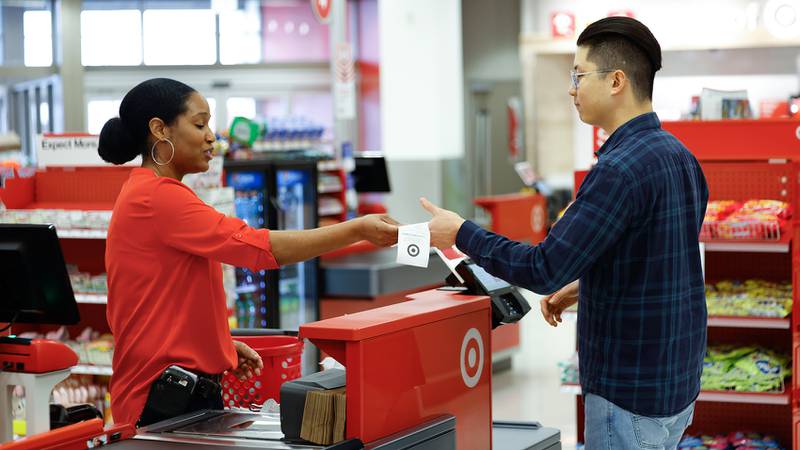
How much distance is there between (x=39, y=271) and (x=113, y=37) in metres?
15.7

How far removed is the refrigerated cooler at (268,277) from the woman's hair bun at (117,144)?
4.05m

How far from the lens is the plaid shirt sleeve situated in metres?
2.50

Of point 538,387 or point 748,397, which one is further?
point 538,387

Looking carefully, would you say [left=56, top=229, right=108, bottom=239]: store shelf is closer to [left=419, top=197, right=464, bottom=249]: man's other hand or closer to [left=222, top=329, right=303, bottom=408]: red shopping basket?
[left=222, top=329, right=303, bottom=408]: red shopping basket

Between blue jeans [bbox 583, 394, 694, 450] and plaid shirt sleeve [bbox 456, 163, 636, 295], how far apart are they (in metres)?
0.33

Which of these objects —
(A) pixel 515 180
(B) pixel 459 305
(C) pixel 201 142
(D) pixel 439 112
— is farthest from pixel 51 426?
(A) pixel 515 180

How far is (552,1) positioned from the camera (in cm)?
1702

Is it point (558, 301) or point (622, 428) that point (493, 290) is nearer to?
point (558, 301)

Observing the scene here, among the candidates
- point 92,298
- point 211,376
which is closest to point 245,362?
point 211,376

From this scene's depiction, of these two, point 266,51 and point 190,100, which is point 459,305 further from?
point 266,51

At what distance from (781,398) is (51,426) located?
3114mm

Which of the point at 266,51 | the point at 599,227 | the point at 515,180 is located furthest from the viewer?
the point at 266,51

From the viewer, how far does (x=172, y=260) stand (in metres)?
2.96

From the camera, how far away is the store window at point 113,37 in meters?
18.0
